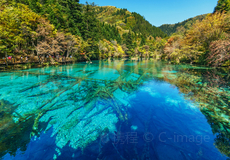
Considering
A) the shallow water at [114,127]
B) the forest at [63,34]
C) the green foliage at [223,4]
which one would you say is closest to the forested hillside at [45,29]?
the forest at [63,34]

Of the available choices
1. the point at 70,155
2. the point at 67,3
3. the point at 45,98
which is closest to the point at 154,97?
the point at 70,155

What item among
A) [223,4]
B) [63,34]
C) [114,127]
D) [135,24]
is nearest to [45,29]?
[63,34]

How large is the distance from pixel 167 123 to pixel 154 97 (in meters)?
2.61

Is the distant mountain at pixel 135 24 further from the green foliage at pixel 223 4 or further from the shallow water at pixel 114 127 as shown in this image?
the shallow water at pixel 114 127

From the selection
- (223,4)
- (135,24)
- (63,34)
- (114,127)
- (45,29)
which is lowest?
(114,127)

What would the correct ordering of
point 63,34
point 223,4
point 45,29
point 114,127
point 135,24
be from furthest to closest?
point 135,24
point 223,4
point 63,34
point 45,29
point 114,127

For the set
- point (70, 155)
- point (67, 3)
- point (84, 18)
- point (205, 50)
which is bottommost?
point (70, 155)

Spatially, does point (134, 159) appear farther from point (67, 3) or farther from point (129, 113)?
point (67, 3)

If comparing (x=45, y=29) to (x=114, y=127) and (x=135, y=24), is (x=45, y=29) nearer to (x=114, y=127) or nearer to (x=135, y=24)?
(x=114, y=127)

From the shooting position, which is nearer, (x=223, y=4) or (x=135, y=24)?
(x=223, y=4)

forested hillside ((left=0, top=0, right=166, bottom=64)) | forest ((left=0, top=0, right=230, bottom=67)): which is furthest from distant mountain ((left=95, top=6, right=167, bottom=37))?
forest ((left=0, top=0, right=230, bottom=67))

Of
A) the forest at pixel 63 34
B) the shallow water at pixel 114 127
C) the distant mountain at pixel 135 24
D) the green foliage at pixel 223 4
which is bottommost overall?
the shallow water at pixel 114 127

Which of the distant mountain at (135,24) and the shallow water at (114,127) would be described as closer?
the shallow water at (114,127)

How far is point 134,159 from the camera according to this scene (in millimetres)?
2598
